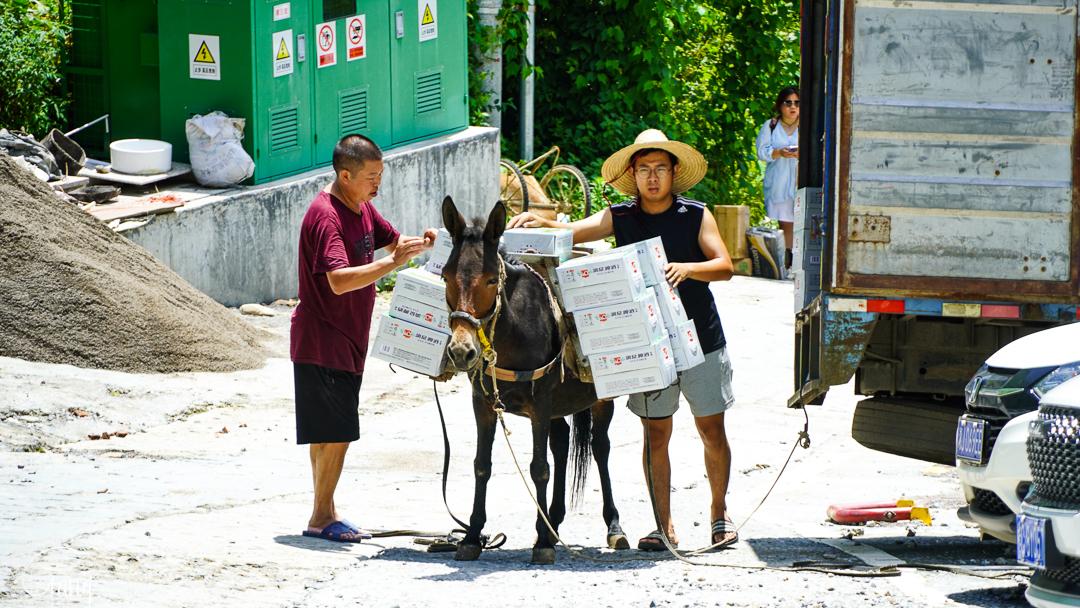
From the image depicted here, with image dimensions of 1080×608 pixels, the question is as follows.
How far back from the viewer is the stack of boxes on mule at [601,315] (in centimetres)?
760

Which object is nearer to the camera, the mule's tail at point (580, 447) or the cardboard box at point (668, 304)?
the cardboard box at point (668, 304)

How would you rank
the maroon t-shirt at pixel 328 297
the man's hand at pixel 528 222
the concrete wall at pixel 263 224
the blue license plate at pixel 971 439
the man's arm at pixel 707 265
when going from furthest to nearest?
the concrete wall at pixel 263 224 < the man's hand at pixel 528 222 < the maroon t-shirt at pixel 328 297 < the man's arm at pixel 707 265 < the blue license plate at pixel 971 439

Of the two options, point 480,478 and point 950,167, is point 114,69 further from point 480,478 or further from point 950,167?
point 950,167

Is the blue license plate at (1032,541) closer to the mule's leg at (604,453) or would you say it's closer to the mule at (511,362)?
the mule at (511,362)

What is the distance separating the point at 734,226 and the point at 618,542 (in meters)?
10.3

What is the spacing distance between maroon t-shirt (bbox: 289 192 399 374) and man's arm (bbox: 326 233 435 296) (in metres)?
0.08

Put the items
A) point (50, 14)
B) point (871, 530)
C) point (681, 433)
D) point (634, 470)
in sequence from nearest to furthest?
point (871, 530) < point (634, 470) < point (681, 433) < point (50, 14)

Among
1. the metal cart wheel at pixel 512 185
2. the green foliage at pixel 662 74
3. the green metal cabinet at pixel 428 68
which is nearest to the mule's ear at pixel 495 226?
the green metal cabinet at pixel 428 68

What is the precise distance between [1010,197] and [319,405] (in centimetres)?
364

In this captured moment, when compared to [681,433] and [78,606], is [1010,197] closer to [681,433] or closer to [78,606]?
[681,433]

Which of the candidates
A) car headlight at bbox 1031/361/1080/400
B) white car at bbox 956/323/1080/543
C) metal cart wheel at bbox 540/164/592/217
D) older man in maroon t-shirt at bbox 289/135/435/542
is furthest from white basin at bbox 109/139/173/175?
car headlight at bbox 1031/361/1080/400

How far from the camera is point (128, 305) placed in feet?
39.5

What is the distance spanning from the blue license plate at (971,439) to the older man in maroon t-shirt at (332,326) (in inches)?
107

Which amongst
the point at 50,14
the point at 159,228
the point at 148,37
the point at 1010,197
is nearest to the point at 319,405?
the point at 1010,197
